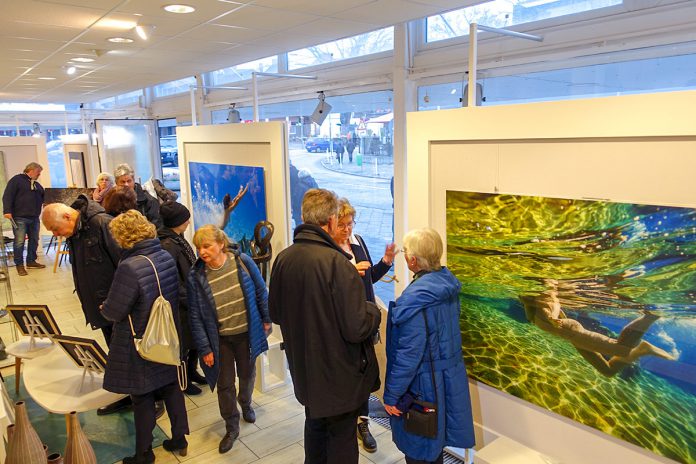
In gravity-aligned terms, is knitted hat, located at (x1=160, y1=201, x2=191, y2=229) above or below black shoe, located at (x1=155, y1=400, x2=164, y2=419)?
above

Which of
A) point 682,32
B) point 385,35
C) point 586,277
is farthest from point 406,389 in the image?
point 385,35

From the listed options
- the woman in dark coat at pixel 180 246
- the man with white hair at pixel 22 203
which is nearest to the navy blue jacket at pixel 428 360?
the woman in dark coat at pixel 180 246

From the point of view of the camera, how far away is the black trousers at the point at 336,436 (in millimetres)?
2537

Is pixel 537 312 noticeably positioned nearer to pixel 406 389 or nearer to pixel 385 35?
pixel 406 389

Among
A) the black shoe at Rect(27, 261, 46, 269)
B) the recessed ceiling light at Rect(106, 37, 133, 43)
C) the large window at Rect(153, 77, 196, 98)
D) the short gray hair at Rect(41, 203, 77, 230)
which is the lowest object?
the black shoe at Rect(27, 261, 46, 269)

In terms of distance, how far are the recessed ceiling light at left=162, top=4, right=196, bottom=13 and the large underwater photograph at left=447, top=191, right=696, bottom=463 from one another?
1.94 m

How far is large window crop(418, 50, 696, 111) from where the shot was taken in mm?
2992

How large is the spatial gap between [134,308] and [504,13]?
331cm

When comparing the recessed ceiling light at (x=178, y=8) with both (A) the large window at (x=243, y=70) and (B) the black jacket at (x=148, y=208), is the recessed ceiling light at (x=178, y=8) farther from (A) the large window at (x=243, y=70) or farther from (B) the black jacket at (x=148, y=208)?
(A) the large window at (x=243, y=70)

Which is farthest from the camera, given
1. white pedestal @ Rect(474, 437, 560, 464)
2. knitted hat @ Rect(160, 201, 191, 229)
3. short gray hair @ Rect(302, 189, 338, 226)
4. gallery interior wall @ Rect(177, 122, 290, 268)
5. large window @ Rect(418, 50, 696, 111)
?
gallery interior wall @ Rect(177, 122, 290, 268)

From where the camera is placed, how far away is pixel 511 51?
12.2 ft

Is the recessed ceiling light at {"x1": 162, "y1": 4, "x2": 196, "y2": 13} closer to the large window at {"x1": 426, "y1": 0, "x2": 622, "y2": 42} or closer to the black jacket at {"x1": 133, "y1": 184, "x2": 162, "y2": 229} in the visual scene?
the large window at {"x1": 426, "y1": 0, "x2": 622, "y2": 42}

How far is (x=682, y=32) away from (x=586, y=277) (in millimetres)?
1576

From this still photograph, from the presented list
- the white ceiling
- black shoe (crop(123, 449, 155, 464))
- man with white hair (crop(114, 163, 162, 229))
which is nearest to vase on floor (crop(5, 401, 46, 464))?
black shoe (crop(123, 449, 155, 464))
